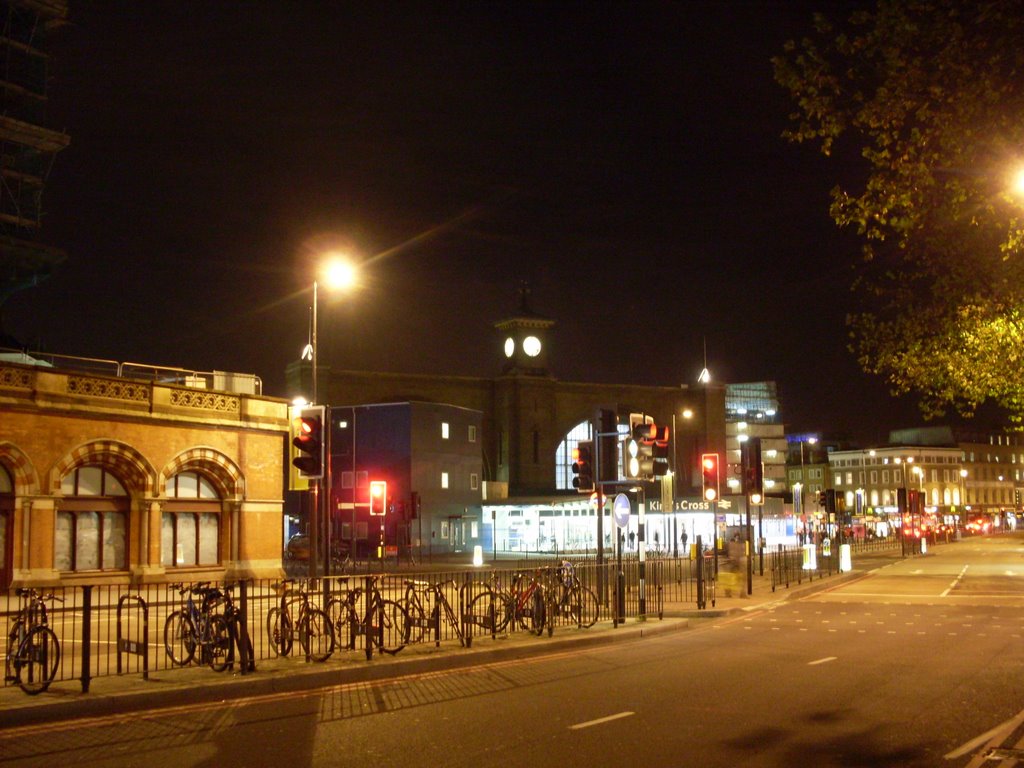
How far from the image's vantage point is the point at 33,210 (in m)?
63.1

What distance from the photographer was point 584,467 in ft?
62.5

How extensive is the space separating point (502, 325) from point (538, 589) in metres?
73.0

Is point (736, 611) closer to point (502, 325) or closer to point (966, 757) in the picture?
point (966, 757)

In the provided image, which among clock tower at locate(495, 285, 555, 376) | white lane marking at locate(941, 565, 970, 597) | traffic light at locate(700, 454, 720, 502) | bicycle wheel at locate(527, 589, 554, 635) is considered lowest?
white lane marking at locate(941, 565, 970, 597)

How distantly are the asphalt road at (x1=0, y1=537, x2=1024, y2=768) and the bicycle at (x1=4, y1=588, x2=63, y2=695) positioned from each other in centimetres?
136

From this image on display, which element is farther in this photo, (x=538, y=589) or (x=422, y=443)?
(x=422, y=443)

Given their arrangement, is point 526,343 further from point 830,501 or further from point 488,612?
point 488,612

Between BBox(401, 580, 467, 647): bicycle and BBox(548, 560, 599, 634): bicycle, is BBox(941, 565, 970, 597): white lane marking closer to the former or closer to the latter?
BBox(548, 560, 599, 634): bicycle

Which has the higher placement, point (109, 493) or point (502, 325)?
point (502, 325)

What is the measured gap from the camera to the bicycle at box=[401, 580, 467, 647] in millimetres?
15797

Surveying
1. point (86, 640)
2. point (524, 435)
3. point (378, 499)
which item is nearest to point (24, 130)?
point (378, 499)

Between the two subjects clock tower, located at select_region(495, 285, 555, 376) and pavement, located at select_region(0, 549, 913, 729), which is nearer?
pavement, located at select_region(0, 549, 913, 729)

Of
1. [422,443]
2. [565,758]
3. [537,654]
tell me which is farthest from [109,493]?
[422,443]

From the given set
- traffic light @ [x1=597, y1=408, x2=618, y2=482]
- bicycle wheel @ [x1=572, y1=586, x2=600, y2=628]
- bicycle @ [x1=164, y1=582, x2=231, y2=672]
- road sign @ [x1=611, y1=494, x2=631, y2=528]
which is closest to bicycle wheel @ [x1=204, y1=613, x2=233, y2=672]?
bicycle @ [x1=164, y1=582, x2=231, y2=672]
